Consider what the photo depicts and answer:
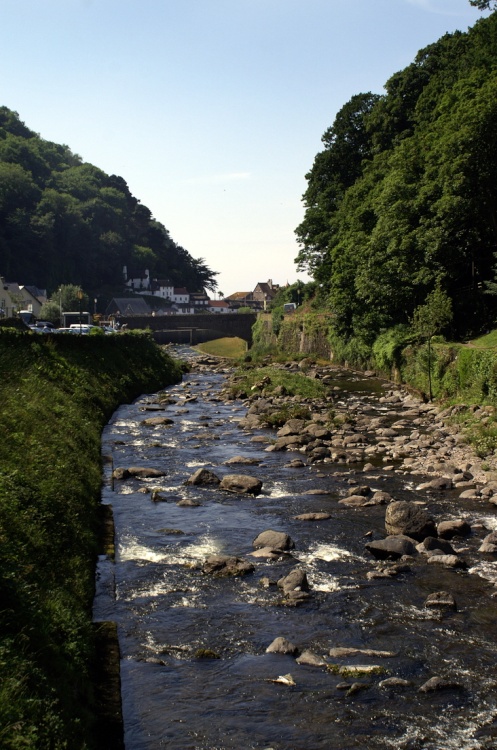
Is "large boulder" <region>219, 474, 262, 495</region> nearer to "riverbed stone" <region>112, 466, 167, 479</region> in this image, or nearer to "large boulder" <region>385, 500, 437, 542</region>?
"riverbed stone" <region>112, 466, 167, 479</region>

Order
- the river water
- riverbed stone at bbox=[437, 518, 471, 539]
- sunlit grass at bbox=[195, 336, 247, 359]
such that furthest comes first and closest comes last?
1. sunlit grass at bbox=[195, 336, 247, 359]
2. riverbed stone at bbox=[437, 518, 471, 539]
3. the river water

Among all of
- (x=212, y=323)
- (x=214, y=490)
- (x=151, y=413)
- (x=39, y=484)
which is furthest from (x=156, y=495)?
Answer: (x=212, y=323)

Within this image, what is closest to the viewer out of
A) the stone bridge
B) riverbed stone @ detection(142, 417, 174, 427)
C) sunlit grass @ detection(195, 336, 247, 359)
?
riverbed stone @ detection(142, 417, 174, 427)

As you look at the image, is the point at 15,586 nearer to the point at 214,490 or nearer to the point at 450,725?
the point at 450,725

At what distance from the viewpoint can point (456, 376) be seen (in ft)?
152

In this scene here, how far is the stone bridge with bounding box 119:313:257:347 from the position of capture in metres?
143

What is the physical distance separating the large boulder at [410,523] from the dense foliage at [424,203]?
36.4 metres

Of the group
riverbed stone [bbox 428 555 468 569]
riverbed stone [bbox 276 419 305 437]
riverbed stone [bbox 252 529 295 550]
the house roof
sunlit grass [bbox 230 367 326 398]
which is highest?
the house roof

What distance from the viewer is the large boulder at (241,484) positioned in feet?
89.6

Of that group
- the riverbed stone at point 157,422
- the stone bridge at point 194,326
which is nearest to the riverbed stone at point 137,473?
the riverbed stone at point 157,422

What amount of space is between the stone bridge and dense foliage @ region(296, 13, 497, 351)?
183 feet

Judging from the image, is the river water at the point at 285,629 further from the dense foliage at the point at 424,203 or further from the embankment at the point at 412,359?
the dense foliage at the point at 424,203

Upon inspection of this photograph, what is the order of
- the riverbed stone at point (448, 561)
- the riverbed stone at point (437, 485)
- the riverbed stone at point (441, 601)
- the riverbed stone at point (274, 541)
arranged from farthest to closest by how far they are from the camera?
the riverbed stone at point (437, 485) < the riverbed stone at point (274, 541) < the riverbed stone at point (448, 561) < the riverbed stone at point (441, 601)

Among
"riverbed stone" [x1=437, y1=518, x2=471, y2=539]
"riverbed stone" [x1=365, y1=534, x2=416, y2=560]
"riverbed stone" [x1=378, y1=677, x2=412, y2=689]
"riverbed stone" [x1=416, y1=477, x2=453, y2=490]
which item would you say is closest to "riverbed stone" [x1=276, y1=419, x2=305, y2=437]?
"riverbed stone" [x1=416, y1=477, x2=453, y2=490]
